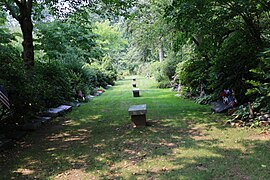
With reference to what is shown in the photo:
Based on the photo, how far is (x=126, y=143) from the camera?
17.1ft

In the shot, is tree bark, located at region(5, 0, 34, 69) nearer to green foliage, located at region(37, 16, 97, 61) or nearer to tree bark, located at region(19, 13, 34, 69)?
tree bark, located at region(19, 13, 34, 69)

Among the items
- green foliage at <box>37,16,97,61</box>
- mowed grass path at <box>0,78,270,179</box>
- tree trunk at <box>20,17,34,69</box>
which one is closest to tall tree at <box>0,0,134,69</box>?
tree trunk at <box>20,17,34,69</box>

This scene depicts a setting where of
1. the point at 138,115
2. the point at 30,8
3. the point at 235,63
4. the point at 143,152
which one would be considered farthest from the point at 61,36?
the point at 143,152

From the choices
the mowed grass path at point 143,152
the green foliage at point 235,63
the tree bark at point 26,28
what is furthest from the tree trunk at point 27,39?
the green foliage at point 235,63

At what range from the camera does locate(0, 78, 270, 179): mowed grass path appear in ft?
12.2

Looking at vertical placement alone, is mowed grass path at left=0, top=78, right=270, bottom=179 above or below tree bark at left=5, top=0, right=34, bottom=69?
below

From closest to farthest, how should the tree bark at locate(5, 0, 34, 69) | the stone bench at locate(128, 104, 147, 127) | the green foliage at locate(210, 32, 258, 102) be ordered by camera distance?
the stone bench at locate(128, 104, 147, 127) < the green foliage at locate(210, 32, 258, 102) < the tree bark at locate(5, 0, 34, 69)

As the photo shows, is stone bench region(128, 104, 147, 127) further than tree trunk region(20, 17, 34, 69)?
No

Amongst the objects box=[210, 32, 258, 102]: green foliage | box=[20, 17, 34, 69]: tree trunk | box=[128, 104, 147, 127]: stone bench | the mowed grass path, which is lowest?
the mowed grass path

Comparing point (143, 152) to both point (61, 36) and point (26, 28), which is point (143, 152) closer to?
point (26, 28)

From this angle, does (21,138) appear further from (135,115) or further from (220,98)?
(220,98)

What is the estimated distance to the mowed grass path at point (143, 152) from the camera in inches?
147

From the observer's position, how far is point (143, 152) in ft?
15.1

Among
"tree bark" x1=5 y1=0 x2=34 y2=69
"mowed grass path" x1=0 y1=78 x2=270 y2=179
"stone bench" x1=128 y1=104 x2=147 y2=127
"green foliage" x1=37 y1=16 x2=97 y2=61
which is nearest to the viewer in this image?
"mowed grass path" x1=0 y1=78 x2=270 y2=179
